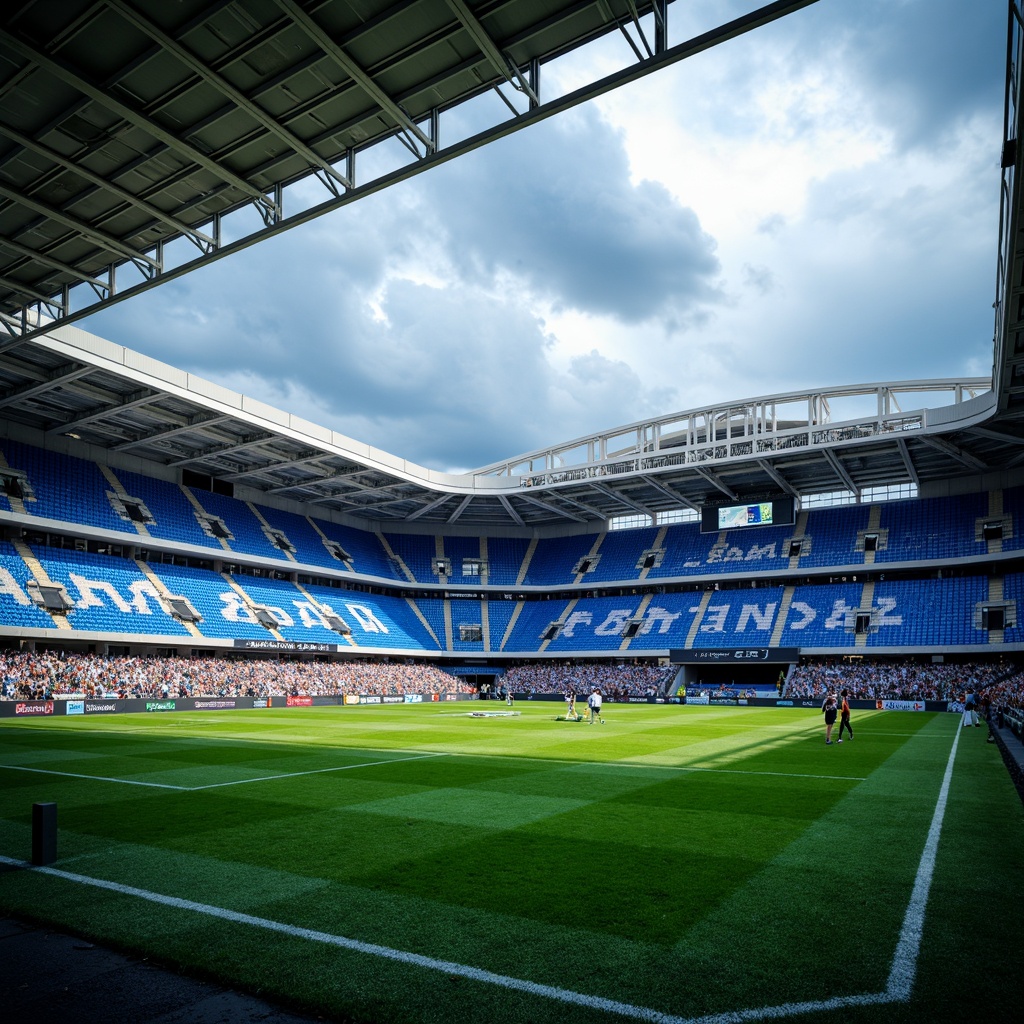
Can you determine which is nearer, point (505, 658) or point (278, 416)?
point (278, 416)

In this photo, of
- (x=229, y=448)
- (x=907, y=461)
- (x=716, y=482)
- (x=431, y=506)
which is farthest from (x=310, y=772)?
(x=431, y=506)

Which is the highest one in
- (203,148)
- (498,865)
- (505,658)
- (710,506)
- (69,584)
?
(203,148)

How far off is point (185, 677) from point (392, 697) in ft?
53.6

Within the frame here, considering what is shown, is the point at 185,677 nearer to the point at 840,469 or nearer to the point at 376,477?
the point at 376,477

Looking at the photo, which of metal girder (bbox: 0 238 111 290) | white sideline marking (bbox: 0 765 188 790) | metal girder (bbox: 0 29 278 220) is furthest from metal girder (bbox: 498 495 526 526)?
white sideline marking (bbox: 0 765 188 790)

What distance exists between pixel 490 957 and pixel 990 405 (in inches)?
1877

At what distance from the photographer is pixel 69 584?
45969 mm

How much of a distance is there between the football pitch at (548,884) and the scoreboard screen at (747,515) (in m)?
44.8

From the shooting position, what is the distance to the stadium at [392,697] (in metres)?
6.93

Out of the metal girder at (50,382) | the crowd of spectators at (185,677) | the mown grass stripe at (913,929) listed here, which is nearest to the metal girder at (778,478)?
the crowd of spectators at (185,677)

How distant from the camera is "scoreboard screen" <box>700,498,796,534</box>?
6159 cm

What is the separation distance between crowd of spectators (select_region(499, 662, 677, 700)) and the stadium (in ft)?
7.69

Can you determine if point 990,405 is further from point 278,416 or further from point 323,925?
point 323,925

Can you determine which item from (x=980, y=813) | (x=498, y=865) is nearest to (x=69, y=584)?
(x=498, y=865)
